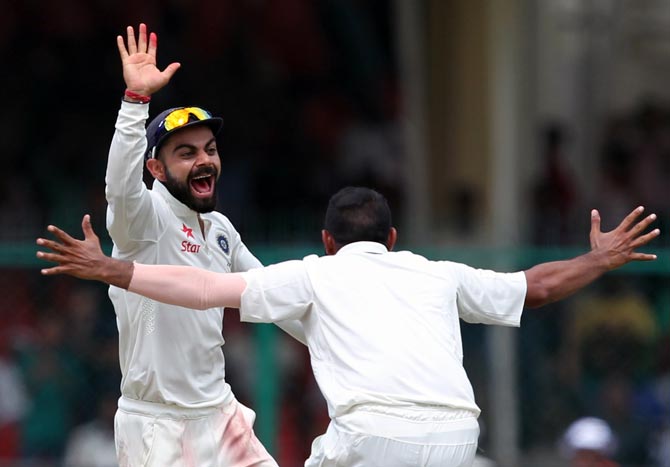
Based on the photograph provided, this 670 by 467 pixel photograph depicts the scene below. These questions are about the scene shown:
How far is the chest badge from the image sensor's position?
19.5 feet

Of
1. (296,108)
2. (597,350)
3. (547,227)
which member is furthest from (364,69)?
(597,350)

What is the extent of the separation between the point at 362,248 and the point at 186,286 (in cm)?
66

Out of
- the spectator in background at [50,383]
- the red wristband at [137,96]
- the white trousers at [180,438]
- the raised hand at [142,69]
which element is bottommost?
the spectator in background at [50,383]

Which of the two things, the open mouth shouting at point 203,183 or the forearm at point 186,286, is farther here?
the open mouth shouting at point 203,183

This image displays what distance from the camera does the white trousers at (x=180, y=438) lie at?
568 cm

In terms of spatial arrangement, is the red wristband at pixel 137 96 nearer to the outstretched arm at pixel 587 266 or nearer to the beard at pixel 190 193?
the beard at pixel 190 193

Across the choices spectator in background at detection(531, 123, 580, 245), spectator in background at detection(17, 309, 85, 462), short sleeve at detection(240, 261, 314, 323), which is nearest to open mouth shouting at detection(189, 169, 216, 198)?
short sleeve at detection(240, 261, 314, 323)

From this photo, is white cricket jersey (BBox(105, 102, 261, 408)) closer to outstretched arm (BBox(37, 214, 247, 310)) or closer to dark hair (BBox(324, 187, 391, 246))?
outstretched arm (BBox(37, 214, 247, 310))

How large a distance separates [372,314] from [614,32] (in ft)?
33.9

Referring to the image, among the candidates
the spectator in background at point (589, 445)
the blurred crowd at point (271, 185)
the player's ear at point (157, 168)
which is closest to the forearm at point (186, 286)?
the player's ear at point (157, 168)

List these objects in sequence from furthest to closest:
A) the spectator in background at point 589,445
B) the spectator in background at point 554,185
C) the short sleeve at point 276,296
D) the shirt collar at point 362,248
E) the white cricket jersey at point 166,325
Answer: the spectator in background at point 554,185 → the spectator in background at point 589,445 → the white cricket jersey at point 166,325 → the shirt collar at point 362,248 → the short sleeve at point 276,296

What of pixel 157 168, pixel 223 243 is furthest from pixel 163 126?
pixel 223 243

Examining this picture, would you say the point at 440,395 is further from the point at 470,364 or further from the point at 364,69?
the point at 364,69

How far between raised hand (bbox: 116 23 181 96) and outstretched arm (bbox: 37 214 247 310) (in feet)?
1.90
